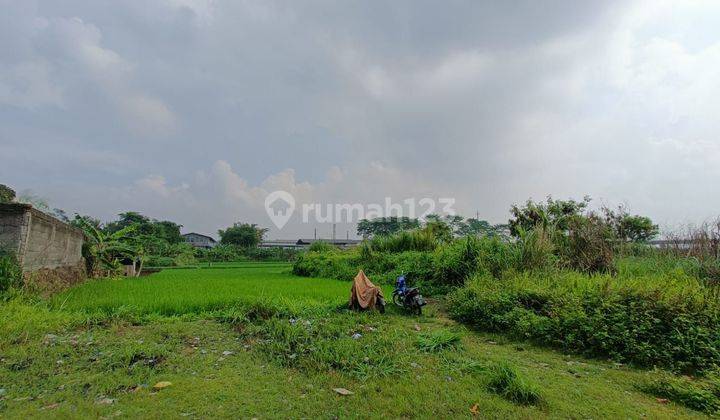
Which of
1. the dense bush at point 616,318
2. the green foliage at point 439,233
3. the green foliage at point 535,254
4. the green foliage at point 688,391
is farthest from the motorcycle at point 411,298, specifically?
the green foliage at point 439,233

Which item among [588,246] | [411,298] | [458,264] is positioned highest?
[588,246]

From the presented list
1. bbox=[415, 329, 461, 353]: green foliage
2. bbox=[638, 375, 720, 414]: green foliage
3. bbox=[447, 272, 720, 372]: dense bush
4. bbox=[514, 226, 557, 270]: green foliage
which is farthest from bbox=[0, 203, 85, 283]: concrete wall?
bbox=[514, 226, 557, 270]: green foliage

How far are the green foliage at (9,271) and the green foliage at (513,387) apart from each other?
6.81 meters

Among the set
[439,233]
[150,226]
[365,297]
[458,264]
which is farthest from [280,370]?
[150,226]

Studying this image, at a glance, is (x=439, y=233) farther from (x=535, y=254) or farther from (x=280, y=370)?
(x=280, y=370)

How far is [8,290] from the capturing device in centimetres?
489

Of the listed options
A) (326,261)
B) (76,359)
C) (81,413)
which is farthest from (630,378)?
(326,261)

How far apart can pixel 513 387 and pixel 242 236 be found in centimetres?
3988

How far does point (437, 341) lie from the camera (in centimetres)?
379

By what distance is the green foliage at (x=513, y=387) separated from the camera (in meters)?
2.55

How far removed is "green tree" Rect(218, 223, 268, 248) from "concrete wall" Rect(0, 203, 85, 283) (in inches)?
1200

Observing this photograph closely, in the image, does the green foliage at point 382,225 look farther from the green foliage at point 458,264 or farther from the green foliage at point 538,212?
the green foliage at point 458,264

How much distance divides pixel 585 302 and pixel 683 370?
1068 mm

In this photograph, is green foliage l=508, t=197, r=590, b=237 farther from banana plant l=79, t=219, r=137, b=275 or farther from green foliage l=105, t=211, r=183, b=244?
green foliage l=105, t=211, r=183, b=244
